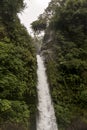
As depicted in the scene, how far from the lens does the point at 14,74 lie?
1508 centimetres

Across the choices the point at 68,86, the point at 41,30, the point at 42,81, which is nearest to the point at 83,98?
the point at 68,86

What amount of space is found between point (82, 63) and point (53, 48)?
3.22 metres

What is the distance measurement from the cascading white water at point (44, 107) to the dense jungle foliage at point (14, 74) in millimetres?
677

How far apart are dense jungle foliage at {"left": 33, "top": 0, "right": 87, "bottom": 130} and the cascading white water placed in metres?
0.32

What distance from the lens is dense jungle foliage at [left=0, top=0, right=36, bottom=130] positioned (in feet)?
44.2

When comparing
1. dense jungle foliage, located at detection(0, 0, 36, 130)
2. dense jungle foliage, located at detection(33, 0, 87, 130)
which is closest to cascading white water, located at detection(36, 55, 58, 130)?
dense jungle foliage, located at detection(33, 0, 87, 130)

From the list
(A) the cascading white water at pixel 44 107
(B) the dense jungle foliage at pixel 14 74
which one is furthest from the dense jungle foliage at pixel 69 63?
(B) the dense jungle foliage at pixel 14 74

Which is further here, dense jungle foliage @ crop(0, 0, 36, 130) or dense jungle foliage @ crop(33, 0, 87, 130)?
dense jungle foliage @ crop(33, 0, 87, 130)

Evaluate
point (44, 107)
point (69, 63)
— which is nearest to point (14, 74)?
point (44, 107)

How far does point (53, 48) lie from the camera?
69.4 ft

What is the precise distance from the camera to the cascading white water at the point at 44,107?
51.0ft

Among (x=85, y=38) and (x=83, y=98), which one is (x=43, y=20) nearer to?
(x=85, y=38)

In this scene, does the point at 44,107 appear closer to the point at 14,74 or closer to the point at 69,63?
the point at 14,74

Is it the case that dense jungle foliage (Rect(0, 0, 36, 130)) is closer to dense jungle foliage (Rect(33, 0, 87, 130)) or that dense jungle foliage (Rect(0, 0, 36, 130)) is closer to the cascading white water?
the cascading white water
